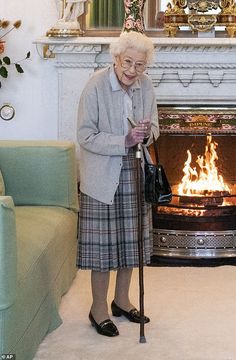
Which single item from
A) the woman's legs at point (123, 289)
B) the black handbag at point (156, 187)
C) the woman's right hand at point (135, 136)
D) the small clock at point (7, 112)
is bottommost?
the woman's legs at point (123, 289)

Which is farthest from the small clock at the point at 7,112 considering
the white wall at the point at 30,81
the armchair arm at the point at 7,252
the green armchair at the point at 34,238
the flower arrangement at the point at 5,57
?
the armchair arm at the point at 7,252

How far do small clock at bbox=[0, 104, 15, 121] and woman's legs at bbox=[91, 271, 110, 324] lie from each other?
165 cm

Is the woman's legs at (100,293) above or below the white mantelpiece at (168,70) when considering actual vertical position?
below

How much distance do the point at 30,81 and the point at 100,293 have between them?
1.76 m

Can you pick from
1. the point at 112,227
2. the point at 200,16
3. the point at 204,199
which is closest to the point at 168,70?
the point at 200,16

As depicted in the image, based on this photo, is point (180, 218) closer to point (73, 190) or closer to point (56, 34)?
point (73, 190)

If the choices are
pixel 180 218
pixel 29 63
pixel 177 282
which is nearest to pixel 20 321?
pixel 177 282

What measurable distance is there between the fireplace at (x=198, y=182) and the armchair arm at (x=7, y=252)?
2.03m

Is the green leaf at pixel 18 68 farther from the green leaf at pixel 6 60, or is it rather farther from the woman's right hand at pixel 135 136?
the woman's right hand at pixel 135 136

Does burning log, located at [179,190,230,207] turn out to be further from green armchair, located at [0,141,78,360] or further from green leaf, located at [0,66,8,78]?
green leaf, located at [0,66,8,78]

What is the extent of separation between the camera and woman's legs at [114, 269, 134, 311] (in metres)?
3.81

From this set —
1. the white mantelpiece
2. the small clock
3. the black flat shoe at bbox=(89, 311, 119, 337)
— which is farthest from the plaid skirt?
the small clock

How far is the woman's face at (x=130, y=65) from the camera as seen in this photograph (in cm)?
350

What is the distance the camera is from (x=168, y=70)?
489 cm
